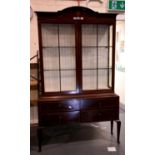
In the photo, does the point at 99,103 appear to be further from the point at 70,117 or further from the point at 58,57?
the point at 58,57

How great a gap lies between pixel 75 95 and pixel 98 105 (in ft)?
1.17

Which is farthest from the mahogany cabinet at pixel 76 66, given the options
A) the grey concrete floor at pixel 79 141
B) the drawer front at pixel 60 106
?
the grey concrete floor at pixel 79 141

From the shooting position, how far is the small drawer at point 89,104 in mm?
2742

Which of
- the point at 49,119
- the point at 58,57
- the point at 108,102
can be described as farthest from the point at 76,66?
the point at 49,119

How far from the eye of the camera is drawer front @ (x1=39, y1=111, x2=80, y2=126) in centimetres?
265

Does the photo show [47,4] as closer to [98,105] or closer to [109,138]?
[98,105]

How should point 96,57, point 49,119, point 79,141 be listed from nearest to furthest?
point 49,119, point 96,57, point 79,141

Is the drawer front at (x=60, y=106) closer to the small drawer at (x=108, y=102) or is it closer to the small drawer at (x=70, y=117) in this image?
the small drawer at (x=70, y=117)

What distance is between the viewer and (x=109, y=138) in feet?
10.1

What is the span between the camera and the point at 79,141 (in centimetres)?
298

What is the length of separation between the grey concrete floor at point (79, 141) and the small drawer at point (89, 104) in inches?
22.3

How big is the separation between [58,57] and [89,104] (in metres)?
0.80

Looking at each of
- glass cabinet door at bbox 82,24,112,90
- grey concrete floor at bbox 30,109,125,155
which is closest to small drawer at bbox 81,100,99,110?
glass cabinet door at bbox 82,24,112,90
